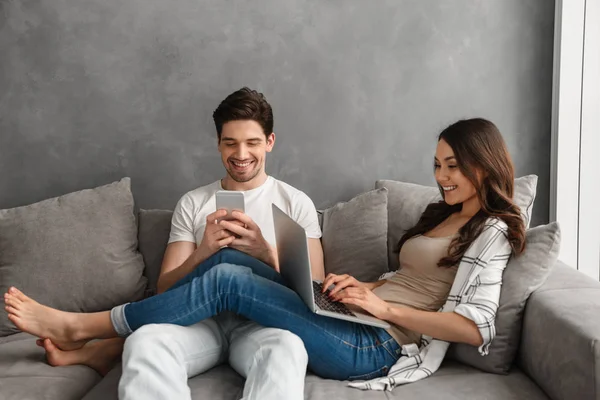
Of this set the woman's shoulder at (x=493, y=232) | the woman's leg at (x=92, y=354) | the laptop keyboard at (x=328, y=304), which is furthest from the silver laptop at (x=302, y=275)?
the woman's leg at (x=92, y=354)

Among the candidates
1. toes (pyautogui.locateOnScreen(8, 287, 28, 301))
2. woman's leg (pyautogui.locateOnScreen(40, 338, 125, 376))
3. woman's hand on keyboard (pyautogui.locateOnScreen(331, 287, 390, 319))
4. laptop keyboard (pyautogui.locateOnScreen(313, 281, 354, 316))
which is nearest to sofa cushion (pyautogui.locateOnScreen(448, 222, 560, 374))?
woman's hand on keyboard (pyautogui.locateOnScreen(331, 287, 390, 319))

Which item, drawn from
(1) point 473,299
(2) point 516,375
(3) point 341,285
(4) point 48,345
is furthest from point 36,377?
(2) point 516,375

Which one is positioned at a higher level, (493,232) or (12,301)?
(493,232)

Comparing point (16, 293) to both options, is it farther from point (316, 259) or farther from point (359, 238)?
point (359, 238)

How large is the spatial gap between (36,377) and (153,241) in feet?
2.37

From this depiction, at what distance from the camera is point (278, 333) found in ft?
5.59

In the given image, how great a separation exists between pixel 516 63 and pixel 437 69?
0.32 meters

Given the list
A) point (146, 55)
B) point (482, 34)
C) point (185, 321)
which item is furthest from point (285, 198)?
point (482, 34)

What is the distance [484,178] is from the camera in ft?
6.13

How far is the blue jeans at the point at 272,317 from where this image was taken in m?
1.75

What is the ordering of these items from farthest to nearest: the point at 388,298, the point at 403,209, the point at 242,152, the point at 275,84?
the point at 275,84 < the point at 403,209 < the point at 242,152 < the point at 388,298

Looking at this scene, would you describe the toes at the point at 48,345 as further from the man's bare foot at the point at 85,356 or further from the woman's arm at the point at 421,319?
the woman's arm at the point at 421,319

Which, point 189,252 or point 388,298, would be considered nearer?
point 388,298

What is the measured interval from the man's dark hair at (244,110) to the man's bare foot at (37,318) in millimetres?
820
